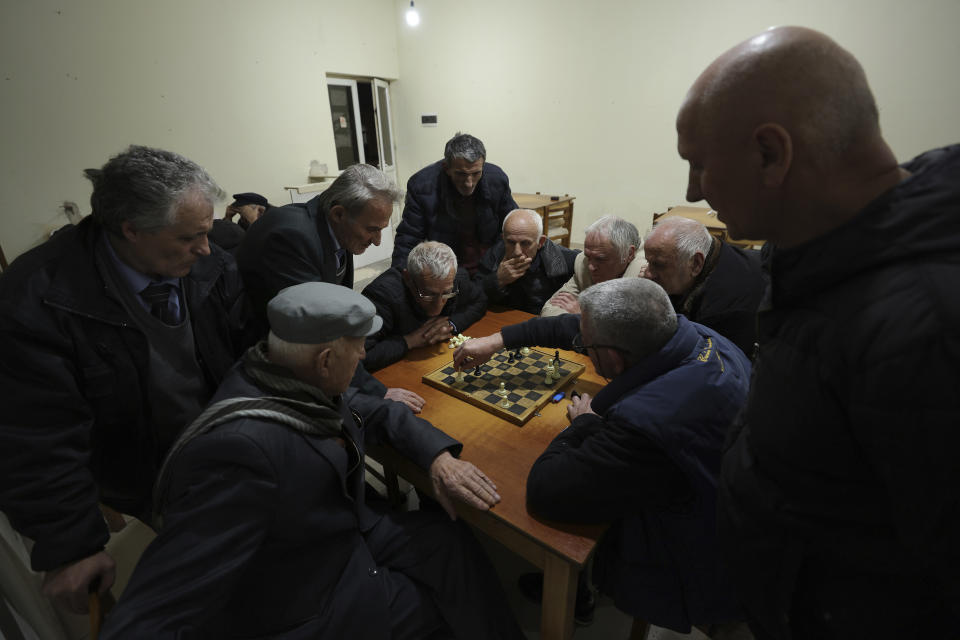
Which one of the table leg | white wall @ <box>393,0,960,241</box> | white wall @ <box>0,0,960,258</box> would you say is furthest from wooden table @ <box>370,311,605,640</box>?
white wall @ <box>393,0,960,241</box>

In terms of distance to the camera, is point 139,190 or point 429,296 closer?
point 139,190

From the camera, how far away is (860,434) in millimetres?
677

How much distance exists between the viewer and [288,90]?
220 inches

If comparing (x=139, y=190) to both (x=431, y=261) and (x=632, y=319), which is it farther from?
(x=632, y=319)

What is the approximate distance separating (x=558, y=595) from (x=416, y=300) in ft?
5.05

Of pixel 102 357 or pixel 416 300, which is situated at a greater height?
pixel 102 357

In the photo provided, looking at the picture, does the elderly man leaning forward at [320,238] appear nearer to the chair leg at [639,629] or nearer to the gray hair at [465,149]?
the gray hair at [465,149]

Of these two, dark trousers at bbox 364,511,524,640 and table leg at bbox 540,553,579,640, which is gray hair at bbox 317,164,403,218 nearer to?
dark trousers at bbox 364,511,524,640

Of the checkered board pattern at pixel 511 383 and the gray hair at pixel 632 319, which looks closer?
the gray hair at pixel 632 319

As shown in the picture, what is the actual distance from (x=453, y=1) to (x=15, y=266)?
680 cm

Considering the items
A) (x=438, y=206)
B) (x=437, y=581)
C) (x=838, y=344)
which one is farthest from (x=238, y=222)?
(x=838, y=344)

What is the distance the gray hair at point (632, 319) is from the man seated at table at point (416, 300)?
1.09m

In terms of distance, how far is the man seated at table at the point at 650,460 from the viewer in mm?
1237

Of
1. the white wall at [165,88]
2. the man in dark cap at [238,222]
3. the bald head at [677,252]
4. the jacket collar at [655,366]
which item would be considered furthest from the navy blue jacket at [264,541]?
the white wall at [165,88]
